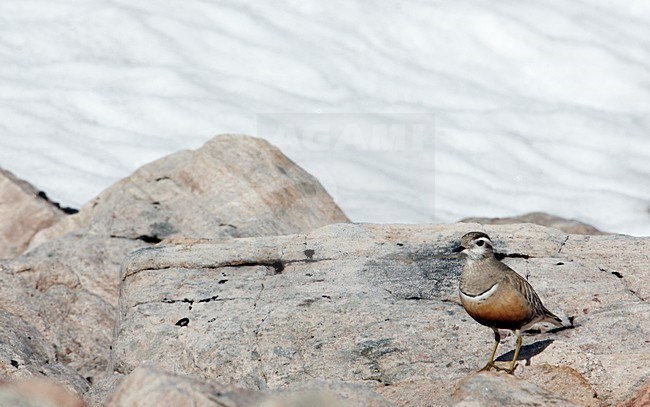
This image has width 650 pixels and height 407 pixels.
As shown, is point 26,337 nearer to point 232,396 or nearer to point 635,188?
Result: point 232,396

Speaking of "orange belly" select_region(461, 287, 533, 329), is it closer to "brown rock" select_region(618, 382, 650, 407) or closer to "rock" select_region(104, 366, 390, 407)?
"brown rock" select_region(618, 382, 650, 407)

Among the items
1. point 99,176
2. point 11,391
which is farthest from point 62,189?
point 11,391

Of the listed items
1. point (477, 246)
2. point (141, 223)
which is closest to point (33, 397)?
point (477, 246)

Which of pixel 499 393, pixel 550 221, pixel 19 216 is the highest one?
pixel 499 393

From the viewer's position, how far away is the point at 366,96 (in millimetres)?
20750

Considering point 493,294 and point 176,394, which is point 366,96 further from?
point 176,394

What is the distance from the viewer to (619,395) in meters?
7.35

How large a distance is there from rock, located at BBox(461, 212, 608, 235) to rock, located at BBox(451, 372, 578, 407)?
875 centimetres

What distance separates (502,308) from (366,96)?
13674 millimetres

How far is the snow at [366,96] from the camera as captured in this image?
57.5 ft

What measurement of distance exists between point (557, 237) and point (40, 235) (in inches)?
275

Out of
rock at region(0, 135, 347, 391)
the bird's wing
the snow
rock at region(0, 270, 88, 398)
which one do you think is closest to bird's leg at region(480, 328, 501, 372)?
the bird's wing

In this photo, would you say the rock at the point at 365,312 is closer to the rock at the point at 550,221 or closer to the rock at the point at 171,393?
the rock at the point at 171,393

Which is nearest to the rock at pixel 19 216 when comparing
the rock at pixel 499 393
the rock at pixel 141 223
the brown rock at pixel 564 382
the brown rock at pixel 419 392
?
the rock at pixel 141 223
